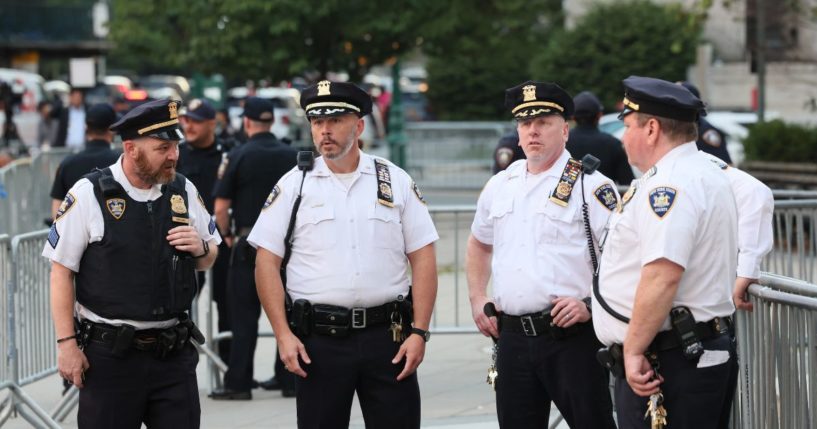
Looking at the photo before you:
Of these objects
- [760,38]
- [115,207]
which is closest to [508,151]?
[115,207]

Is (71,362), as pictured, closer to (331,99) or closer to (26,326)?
(331,99)

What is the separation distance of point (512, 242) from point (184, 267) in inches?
54.6

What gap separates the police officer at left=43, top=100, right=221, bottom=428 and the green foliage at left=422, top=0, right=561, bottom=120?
13.1m

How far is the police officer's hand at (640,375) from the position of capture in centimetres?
478

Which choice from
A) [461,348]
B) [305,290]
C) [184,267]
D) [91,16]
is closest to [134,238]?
[184,267]

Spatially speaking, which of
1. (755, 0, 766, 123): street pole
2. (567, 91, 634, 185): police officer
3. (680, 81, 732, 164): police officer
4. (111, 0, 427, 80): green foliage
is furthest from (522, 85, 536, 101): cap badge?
(111, 0, 427, 80): green foliage

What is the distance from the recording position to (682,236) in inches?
184

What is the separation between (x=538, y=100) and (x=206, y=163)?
14.5 ft

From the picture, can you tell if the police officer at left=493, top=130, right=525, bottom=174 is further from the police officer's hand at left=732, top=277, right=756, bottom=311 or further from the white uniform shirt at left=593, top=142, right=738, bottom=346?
the white uniform shirt at left=593, top=142, right=738, bottom=346

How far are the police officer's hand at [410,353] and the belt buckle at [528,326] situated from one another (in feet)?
1.41

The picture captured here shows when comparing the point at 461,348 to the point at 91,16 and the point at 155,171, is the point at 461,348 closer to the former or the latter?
the point at 155,171

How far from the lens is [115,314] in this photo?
18.2ft

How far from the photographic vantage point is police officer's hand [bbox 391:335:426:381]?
18.8 feet

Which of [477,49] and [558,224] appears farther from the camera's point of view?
[477,49]
